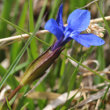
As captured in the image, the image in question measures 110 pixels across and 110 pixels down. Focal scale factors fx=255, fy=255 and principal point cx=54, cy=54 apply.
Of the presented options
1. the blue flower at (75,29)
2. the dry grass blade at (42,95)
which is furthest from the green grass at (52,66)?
the blue flower at (75,29)

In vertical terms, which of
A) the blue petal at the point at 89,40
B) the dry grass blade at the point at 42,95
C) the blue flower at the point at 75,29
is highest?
the blue flower at the point at 75,29

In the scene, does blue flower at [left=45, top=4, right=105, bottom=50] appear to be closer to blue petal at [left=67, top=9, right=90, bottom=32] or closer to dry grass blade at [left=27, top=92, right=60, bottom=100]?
blue petal at [left=67, top=9, right=90, bottom=32]

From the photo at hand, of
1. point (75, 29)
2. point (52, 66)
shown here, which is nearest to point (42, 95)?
point (52, 66)

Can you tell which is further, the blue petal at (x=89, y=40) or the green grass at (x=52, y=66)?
the green grass at (x=52, y=66)

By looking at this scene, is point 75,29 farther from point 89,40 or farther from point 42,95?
point 42,95

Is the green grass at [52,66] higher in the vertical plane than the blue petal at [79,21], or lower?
lower

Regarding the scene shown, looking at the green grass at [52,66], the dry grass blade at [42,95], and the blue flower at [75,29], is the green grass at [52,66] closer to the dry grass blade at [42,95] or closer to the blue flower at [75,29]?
the dry grass blade at [42,95]
